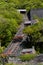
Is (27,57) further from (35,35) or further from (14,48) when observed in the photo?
(35,35)

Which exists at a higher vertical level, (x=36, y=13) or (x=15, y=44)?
(x=15, y=44)

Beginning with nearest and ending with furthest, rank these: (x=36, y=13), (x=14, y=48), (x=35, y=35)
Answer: (x=14, y=48) → (x=35, y=35) → (x=36, y=13)

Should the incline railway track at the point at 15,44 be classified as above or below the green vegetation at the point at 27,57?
below

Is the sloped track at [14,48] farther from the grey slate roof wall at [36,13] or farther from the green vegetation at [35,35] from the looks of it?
the grey slate roof wall at [36,13]

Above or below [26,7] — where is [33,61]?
above

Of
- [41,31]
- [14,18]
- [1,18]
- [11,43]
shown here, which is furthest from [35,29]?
[14,18]

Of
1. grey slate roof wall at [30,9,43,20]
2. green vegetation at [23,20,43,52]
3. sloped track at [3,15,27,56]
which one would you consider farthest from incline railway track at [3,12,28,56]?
grey slate roof wall at [30,9,43,20]

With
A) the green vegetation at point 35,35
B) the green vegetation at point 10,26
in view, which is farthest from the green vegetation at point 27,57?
the green vegetation at point 10,26

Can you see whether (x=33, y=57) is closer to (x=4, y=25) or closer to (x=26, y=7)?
(x=4, y=25)

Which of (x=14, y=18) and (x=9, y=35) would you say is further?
(x=14, y=18)

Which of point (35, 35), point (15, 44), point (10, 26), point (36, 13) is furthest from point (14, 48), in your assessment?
point (36, 13)

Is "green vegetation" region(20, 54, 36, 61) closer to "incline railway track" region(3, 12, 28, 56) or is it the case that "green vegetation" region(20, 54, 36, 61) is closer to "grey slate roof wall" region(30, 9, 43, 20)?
"incline railway track" region(3, 12, 28, 56)
